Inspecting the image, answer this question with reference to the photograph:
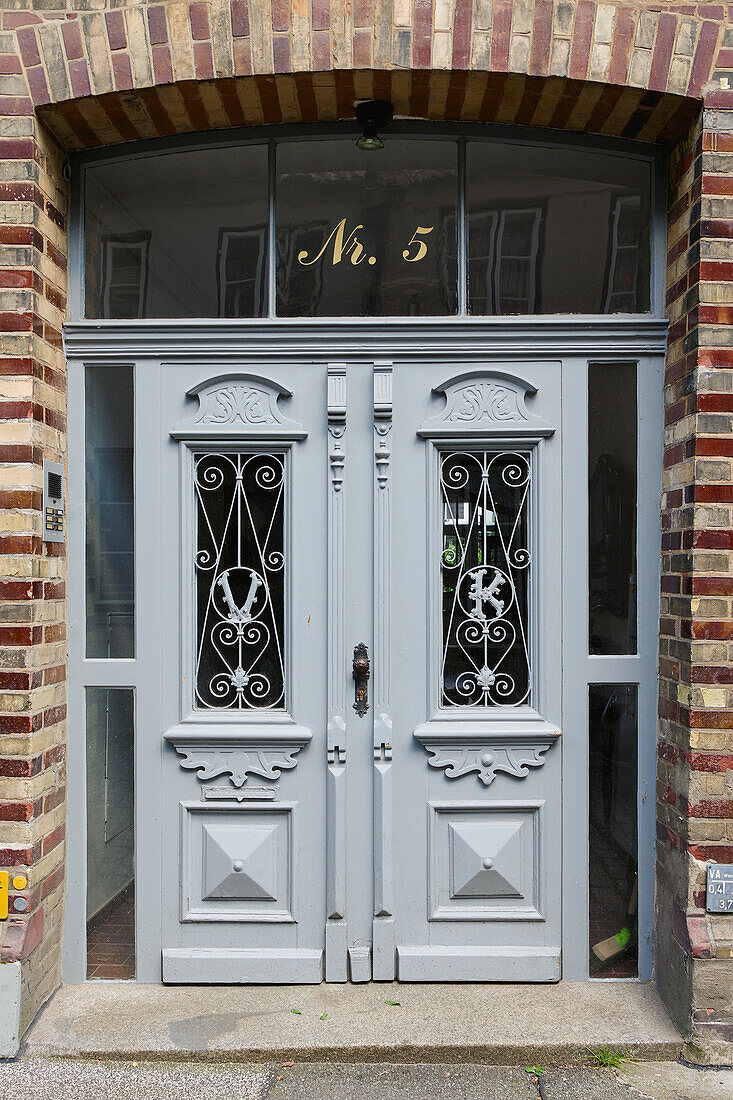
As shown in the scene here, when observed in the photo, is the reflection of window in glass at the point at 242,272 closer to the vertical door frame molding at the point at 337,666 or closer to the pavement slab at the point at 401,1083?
the vertical door frame molding at the point at 337,666

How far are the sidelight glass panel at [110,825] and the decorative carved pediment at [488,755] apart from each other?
127 cm

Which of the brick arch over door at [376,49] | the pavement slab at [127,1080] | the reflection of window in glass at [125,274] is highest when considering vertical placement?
the brick arch over door at [376,49]

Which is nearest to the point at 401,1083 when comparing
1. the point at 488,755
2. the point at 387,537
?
the point at 488,755

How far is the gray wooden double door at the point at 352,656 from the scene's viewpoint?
11.2 ft

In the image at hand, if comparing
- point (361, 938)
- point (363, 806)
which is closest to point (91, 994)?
point (361, 938)

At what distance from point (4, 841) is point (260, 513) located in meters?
1.62

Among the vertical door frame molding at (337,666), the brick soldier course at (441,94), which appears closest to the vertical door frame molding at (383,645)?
the vertical door frame molding at (337,666)

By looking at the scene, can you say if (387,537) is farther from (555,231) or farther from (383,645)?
(555,231)

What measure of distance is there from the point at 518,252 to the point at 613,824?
2.45m

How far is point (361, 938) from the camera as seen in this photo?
11.2ft

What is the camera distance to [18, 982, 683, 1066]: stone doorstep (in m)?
3.02

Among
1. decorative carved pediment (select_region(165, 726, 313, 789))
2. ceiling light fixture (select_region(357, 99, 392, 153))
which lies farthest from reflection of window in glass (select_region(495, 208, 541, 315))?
decorative carved pediment (select_region(165, 726, 313, 789))

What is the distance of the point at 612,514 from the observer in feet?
11.3

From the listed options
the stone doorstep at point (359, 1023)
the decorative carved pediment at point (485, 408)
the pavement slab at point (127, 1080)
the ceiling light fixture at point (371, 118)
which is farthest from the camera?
the decorative carved pediment at point (485, 408)
